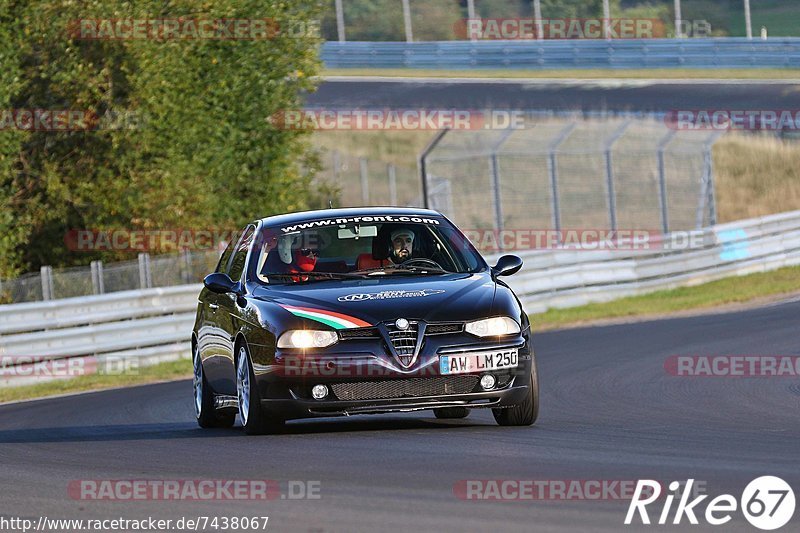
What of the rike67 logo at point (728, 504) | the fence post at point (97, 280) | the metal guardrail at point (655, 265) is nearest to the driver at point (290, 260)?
the rike67 logo at point (728, 504)

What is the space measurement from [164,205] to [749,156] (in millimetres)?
19127

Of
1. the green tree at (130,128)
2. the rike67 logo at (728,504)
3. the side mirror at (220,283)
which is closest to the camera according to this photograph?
the rike67 logo at (728,504)

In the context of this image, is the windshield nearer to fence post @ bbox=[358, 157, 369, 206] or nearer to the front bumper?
the front bumper

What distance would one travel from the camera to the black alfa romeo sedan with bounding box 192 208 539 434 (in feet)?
32.4

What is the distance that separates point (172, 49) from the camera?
89.3 ft

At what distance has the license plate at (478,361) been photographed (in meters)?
9.92

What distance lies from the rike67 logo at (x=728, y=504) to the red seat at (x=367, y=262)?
412 centimetres

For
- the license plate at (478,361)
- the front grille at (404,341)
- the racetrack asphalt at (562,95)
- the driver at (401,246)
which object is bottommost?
the license plate at (478,361)

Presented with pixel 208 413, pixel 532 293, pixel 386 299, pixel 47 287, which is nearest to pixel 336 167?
pixel 532 293

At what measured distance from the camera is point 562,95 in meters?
42.3

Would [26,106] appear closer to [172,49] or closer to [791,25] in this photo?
[172,49]

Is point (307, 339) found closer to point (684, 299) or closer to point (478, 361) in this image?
point (478, 361)

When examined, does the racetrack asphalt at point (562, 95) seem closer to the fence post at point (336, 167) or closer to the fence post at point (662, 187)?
the fence post at point (336, 167)

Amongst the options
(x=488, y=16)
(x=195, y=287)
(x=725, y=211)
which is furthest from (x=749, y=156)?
(x=195, y=287)
